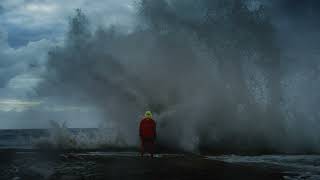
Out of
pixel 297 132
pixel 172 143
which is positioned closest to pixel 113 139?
pixel 172 143

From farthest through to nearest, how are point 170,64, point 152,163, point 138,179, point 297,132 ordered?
point 170,64 → point 297,132 → point 152,163 → point 138,179

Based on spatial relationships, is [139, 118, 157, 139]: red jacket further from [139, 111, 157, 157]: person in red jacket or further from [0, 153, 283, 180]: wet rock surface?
[0, 153, 283, 180]: wet rock surface

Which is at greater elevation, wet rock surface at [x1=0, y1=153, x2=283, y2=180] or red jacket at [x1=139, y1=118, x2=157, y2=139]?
red jacket at [x1=139, y1=118, x2=157, y2=139]

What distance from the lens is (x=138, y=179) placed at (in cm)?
1506

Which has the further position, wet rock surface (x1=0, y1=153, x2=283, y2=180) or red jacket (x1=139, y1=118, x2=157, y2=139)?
red jacket (x1=139, y1=118, x2=157, y2=139)

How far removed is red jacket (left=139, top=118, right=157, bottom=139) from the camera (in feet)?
65.3

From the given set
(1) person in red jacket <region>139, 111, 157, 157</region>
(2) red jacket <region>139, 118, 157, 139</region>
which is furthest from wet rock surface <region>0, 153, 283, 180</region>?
(2) red jacket <region>139, 118, 157, 139</region>

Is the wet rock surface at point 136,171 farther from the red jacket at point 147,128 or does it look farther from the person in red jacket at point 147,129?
the red jacket at point 147,128

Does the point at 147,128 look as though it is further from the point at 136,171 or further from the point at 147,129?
the point at 136,171

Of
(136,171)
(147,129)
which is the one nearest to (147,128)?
(147,129)

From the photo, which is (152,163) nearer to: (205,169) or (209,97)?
(205,169)

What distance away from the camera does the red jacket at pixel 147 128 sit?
1991cm

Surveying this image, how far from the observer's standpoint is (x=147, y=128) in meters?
20.0

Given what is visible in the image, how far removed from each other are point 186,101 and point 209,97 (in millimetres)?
1773
